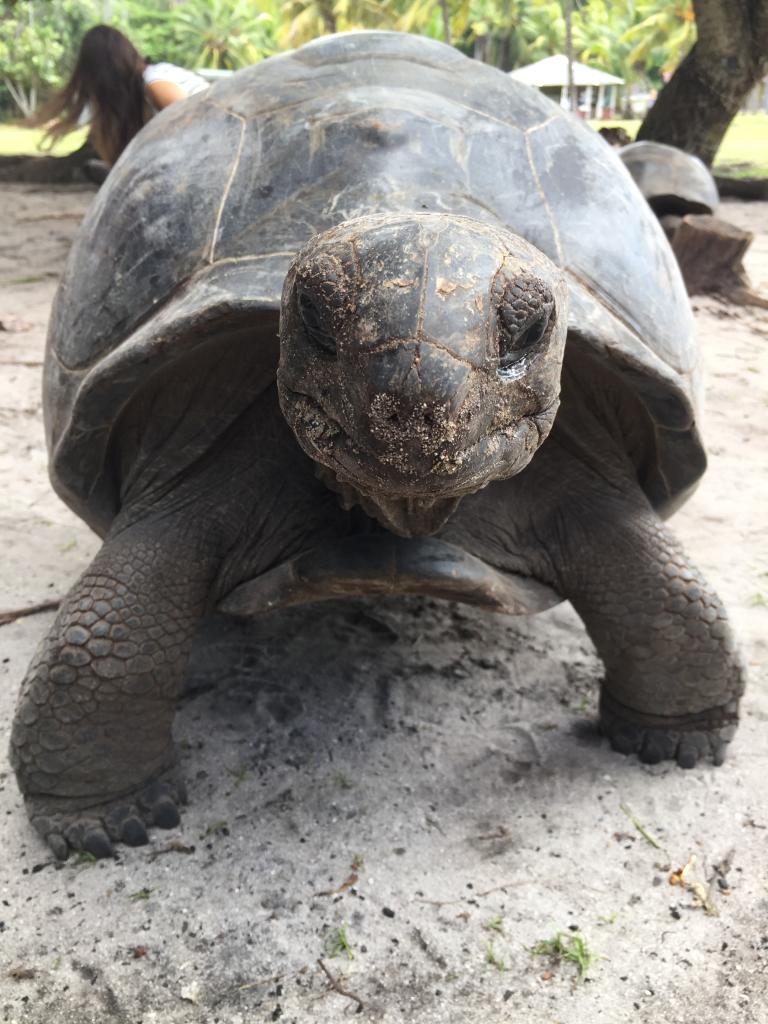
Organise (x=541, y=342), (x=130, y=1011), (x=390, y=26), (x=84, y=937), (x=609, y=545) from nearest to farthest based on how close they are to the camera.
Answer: (x=541, y=342)
(x=130, y=1011)
(x=84, y=937)
(x=609, y=545)
(x=390, y=26)

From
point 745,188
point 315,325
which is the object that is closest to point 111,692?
point 315,325

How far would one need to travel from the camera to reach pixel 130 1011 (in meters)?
1.73

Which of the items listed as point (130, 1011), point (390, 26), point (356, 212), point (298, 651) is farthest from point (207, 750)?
point (390, 26)

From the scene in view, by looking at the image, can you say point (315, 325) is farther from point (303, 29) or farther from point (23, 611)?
point (303, 29)

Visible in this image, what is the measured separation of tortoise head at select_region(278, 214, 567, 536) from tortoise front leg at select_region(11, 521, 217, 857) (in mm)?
657

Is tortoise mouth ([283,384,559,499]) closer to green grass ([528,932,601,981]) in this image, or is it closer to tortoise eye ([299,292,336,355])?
tortoise eye ([299,292,336,355])

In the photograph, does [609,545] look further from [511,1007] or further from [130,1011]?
[130,1011]

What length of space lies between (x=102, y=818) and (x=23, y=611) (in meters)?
0.99

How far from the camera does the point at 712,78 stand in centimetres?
868

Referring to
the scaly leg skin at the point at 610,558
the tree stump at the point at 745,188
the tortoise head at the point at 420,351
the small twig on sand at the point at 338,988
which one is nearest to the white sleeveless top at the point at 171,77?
the scaly leg skin at the point at 610,558

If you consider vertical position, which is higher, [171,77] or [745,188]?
[171,77]

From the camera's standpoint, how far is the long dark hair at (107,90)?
5203 mm

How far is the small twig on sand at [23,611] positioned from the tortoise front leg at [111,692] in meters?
0.88

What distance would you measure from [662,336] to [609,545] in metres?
0.45
